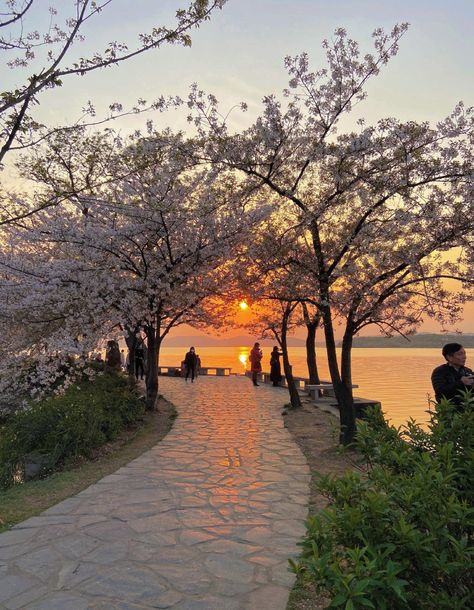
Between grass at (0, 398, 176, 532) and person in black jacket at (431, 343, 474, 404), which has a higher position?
person in black jacket at (431, 343, 474, 404)

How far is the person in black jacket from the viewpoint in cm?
588

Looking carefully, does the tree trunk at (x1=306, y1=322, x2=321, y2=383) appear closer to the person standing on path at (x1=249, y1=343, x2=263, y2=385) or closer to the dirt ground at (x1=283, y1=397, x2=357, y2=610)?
the dirt ground at (x1=283, y1=397, x2=357, y2=610)

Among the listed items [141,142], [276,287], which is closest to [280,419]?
[276,287]

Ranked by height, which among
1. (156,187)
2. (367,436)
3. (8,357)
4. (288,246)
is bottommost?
(367,436)

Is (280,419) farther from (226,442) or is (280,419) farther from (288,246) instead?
(288,246)

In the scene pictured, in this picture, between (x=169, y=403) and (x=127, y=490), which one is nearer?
(x=127, y=490)

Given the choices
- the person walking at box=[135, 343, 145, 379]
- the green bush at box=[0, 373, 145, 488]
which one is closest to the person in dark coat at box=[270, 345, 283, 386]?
the person walking at box=[135, 343, 145, 379]

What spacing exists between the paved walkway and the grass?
0.92 ft

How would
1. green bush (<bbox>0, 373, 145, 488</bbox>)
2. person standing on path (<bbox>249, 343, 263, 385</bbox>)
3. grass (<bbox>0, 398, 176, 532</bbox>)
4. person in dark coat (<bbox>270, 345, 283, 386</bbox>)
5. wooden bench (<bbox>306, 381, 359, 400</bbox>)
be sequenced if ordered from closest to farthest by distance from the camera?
grass (<bbox>0, 398, 176, 532</bbox>), green bush (<bbox>0, 373, 145, 488</bbox>), wooden bench (<bbox>306, 381, 359, 400</bbox>), person in dark coat (<bbox>270, 345, 283, 386</bbox>), person standing on path (<bbox>249, 343, 263, 385</bbox>)

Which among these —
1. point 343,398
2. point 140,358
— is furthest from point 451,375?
point 140,358

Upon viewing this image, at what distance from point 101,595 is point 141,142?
10690 millimetres

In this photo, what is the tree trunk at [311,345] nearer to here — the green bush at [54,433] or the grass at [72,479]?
the grass at [72,479]

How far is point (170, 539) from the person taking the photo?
5.40 meters

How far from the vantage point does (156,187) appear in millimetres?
13297
